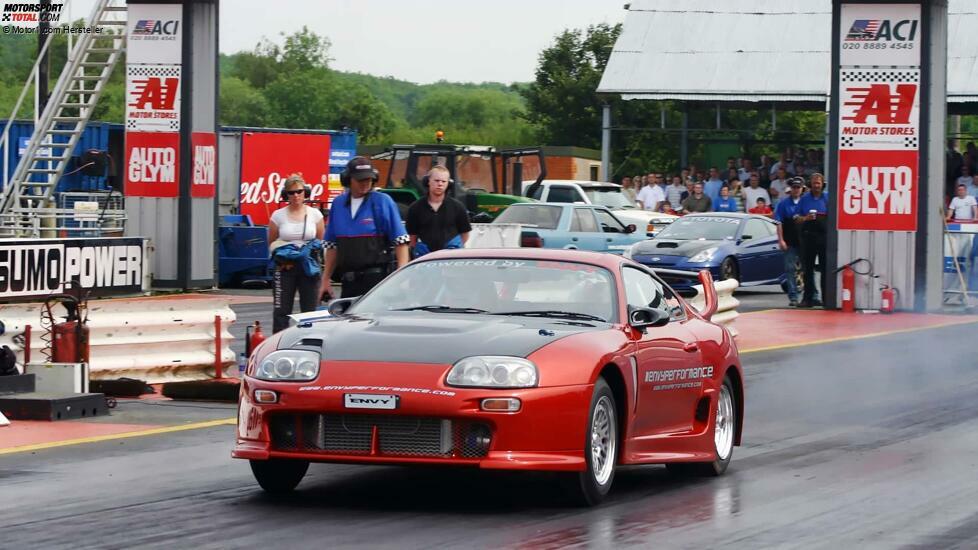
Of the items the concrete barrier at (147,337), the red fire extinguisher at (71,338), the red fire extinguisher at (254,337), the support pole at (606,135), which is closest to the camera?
the red fire extinguisher at (71,338)

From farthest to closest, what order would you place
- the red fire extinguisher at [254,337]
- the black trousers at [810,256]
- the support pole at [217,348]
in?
the black trousers at [810,256], the support pole at [217,348], the red fire extinguisher at [254,337]

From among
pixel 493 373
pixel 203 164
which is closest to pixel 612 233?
pixel 203 164

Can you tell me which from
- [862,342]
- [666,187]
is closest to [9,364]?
[862,342]

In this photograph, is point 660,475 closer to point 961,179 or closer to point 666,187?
point 961,179

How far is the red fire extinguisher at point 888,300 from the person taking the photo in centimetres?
2517

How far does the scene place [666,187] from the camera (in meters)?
40.1

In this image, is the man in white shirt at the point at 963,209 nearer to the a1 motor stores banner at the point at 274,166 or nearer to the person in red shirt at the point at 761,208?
the person in red shirt at the point at 761,208

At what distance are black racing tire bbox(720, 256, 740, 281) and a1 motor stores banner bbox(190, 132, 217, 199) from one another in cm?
834

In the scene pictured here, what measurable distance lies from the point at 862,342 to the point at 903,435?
8442 mm

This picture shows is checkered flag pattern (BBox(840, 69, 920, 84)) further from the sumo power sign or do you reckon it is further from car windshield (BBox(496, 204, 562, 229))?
the sumo power sign

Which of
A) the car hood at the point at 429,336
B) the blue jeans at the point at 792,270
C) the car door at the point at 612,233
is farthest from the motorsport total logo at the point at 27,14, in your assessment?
the car hood at the point at 429,336

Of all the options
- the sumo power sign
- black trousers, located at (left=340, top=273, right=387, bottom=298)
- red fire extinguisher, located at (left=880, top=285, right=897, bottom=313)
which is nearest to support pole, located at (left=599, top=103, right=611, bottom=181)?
red fire extinguisher, located at (left=880, top=285, right=897, bottom=313)

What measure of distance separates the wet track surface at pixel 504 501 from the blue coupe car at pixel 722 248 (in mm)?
15136

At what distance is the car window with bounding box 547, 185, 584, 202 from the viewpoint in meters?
38.0
